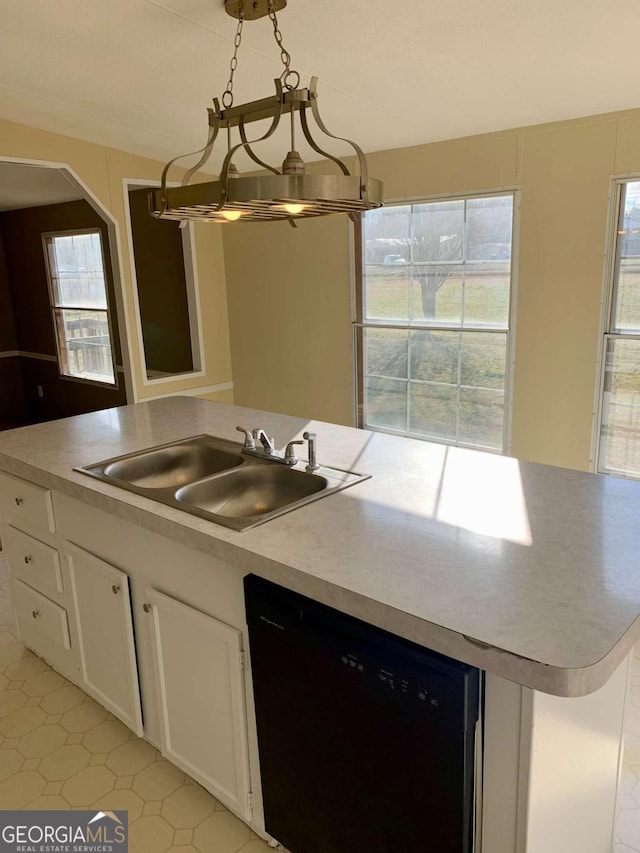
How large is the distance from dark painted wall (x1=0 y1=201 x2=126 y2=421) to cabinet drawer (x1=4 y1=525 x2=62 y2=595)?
348cm

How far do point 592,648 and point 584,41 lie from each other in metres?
2.20

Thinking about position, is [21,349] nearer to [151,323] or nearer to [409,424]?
[151,323]

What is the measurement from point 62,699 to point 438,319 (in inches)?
108

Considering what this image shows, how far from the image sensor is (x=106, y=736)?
7.27 ft

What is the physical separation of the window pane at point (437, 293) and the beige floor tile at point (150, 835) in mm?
2873

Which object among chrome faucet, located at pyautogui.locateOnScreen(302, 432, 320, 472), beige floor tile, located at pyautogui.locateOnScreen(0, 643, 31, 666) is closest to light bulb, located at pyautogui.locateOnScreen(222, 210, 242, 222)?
chrome faucet, located at pyautogui.locateOnScreen(302, 432, 320, 472)

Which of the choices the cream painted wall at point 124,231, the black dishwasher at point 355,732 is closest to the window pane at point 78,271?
the cream painted wall at point 124,231

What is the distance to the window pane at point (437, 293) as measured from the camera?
3.72m

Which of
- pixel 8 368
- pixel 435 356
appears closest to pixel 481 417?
pixel 435 356

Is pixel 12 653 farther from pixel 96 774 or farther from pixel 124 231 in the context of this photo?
pixel 124 231

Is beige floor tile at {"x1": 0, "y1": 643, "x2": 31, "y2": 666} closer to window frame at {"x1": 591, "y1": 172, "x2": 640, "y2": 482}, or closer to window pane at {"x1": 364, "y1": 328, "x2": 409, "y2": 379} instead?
window pane at {"x1": 364, "y1": 328, "x2": 409, "y2": 379}

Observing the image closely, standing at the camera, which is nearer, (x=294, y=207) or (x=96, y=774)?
(x=294, y=207)

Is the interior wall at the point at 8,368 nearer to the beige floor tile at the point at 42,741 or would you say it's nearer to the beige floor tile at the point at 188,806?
the beige floor tile at the point at 42,741

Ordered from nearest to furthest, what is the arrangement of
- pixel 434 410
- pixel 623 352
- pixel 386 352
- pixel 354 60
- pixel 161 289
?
1. pixel 354 60
2. pixel 623 352
3. pixel 434 410
4. pixel 386 352
5. pixel 161 289
